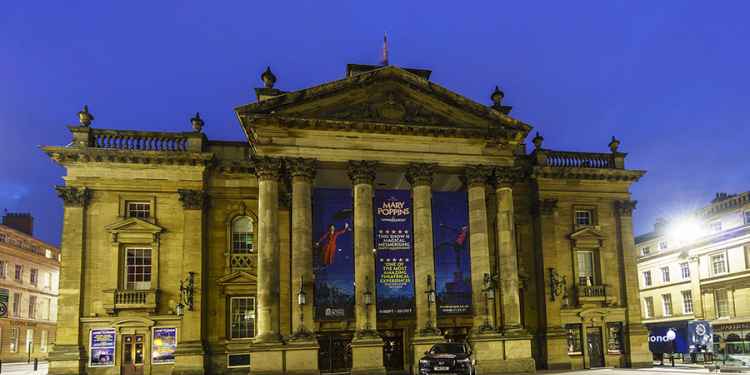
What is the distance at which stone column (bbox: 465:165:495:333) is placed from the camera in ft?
98.0

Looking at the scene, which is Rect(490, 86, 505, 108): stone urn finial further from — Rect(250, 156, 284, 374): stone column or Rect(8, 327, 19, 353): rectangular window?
Rect(8, 327, 19, 353): rectangular window

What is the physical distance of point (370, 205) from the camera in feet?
97.2

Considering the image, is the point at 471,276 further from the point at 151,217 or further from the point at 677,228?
the point at 677,228

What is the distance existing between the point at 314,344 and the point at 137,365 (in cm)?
928

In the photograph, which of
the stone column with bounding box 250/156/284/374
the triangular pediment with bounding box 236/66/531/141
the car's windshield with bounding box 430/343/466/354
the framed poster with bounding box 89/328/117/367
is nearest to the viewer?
the car's windshield with bounding box 430/343/466/354

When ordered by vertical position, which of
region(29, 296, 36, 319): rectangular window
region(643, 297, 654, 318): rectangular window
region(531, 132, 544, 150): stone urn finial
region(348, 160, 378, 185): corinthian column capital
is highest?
region(531, 132, 544, 150): stone urn finial

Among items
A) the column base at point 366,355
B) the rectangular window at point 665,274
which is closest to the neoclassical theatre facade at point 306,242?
the column base at point 366,355

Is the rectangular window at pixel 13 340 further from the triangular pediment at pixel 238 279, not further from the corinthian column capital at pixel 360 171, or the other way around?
the corinthian column capital at pixel 360 171

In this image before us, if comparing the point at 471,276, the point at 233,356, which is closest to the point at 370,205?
the point at 471,276

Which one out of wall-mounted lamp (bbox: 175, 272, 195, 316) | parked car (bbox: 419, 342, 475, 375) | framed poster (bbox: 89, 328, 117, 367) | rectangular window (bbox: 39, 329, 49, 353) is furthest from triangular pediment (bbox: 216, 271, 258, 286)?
rectangular window (bbox: 39, 329, 49, 353)

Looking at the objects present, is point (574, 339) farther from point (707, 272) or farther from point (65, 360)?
point (65, 360)

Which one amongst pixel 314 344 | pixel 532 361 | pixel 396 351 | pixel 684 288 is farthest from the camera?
pixel 684 288

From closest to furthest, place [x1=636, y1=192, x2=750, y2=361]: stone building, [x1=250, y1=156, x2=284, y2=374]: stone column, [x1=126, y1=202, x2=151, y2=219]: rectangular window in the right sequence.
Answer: [x1=250, y1=156, x2=284, y2=374]: stone column, [x1=126, y1=202, x2=151, y2=219]: rectangular window, [x1=636, y1=192, x2=750, y2=361]: stone building

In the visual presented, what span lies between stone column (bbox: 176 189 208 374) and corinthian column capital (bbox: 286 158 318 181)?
5.68 metres
